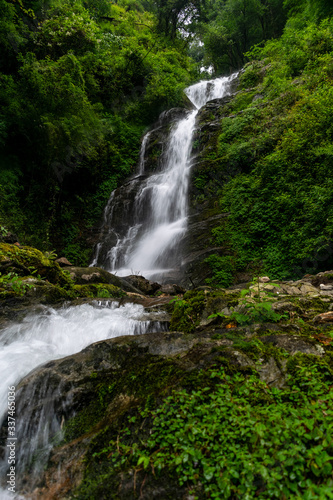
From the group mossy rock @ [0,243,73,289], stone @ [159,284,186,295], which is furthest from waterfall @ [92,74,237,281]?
mossy rock @ [0,243,73,289]

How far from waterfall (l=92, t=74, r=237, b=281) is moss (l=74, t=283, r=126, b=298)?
2.57 m

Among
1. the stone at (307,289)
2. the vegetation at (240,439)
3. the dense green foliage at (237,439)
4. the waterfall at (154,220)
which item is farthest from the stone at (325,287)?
the waterfall at (154,220)

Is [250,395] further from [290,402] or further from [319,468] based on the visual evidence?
[319,468]

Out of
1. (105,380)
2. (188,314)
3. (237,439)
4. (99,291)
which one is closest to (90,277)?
(99,291)

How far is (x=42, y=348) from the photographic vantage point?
379 centimetres

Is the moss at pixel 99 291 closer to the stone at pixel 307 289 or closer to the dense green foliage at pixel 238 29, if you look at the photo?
the stone at pixel 307 289

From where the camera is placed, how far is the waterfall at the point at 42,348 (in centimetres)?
245

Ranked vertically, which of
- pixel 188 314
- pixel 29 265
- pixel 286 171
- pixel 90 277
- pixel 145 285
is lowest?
pixel 188 314

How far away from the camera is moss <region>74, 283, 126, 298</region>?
6.62 metres

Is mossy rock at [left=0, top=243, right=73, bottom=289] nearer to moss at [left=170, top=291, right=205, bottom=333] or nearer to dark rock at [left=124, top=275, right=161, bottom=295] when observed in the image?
dark rock at [left=124, top=275, right=161, bottom=295]

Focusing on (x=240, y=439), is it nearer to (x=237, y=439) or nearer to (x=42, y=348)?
(x=237, y=439)

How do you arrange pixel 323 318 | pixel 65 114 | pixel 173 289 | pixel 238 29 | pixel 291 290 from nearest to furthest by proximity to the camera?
1. pixel 323 318
2. pixel 291 290
3. pixel 173 289
4. pixel 65 114
5. pixel 238 29

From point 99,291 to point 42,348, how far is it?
9.95ft

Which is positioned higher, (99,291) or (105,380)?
(99,291)
